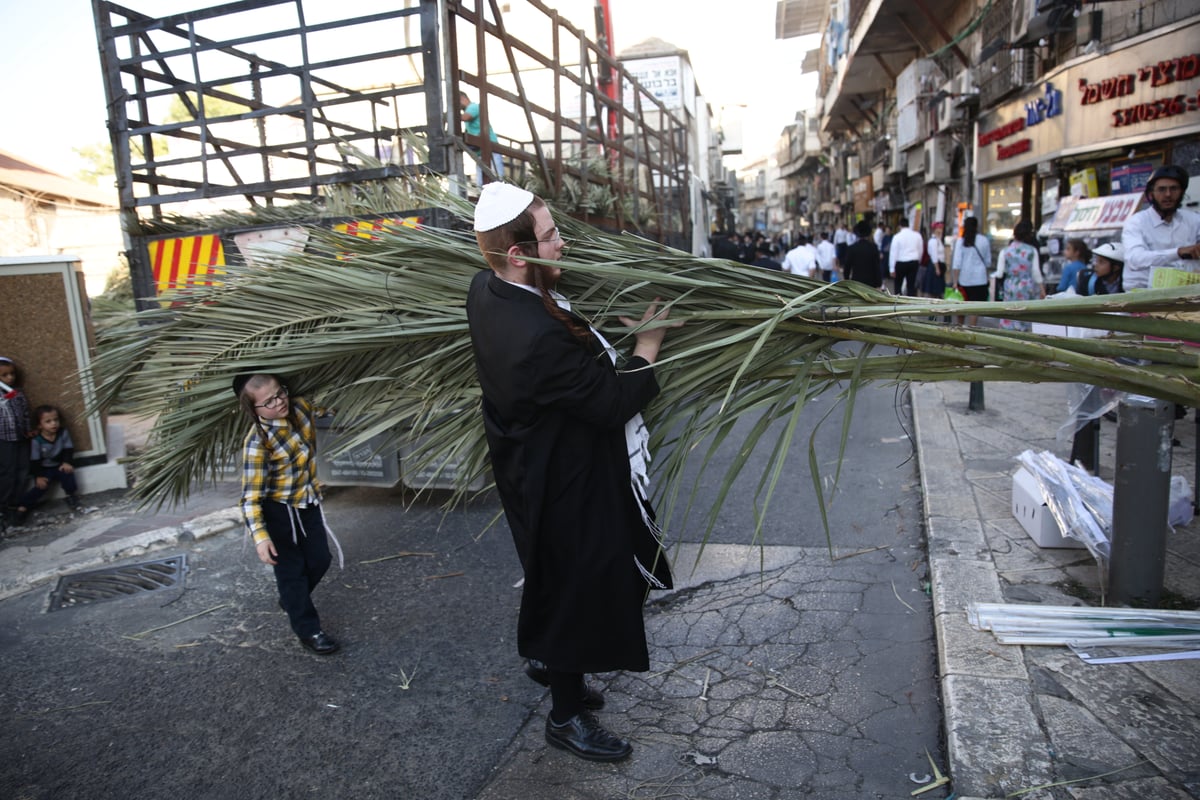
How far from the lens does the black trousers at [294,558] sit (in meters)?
3.51

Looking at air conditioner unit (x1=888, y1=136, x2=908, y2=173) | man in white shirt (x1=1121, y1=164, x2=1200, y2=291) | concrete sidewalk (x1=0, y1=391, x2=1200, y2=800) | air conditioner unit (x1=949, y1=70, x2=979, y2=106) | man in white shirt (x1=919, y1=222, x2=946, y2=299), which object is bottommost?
concrete sidewalk (x1=0, y1=391, x2=1200, y2=800)

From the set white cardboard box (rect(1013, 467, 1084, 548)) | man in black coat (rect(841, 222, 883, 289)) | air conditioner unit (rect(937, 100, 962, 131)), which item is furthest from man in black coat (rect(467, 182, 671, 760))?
air conditioner unit (rect(937, 100, 962, 131))

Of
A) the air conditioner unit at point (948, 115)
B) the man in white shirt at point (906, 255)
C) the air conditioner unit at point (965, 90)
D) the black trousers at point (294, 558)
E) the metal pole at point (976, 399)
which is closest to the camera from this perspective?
the black trousers at point (294, 558)

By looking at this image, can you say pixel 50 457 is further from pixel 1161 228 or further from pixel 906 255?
pixel 906 255

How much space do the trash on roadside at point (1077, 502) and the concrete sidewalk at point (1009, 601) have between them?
7.5 inches

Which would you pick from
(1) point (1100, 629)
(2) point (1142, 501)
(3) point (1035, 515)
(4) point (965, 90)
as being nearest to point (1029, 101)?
(4) point (965, 90)

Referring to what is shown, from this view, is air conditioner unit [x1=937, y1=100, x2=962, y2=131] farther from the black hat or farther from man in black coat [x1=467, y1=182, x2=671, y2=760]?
the black hat

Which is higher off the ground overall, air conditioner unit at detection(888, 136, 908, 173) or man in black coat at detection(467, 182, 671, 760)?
air conditioner unit at detection(888, 136, 908, 173)

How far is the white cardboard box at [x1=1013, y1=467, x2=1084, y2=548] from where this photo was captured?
12.9 ft

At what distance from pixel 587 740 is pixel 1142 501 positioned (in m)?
2.35

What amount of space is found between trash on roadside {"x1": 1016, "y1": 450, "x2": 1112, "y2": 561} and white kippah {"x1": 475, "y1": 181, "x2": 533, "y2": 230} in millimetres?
2837

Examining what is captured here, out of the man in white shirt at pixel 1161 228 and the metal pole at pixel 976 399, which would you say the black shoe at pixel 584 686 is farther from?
the metal pole at pixel 976 399

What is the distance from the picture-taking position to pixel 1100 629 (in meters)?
3.07

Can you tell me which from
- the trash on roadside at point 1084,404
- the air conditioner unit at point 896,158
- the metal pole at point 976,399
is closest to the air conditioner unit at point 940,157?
the air conditioner unit at point 896,158
